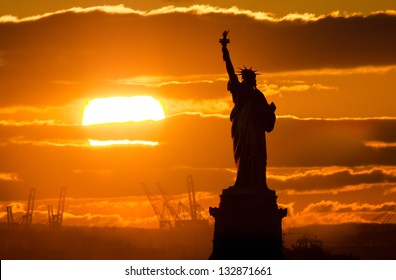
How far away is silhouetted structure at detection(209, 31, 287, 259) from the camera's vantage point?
44.9 m

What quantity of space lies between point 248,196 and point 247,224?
2.46 ft

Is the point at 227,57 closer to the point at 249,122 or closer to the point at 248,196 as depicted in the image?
the point at 249,122

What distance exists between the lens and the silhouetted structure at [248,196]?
4491 cm

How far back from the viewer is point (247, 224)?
4491 centimetres

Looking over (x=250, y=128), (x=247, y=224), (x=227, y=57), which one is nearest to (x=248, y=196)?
(x=247, y=224)

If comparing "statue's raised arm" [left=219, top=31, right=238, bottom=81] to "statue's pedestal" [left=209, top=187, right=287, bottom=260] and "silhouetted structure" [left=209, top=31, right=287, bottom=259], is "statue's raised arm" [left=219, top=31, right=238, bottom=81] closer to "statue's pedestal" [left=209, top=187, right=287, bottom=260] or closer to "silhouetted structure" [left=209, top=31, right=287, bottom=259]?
"silhouetted structure" [left=209, top=31, right=287, bottom=259]

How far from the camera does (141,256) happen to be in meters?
75.4

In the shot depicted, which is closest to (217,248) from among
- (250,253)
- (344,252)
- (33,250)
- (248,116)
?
(250,253)

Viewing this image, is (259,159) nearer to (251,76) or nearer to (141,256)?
(251,76)

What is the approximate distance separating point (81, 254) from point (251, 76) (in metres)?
34.7

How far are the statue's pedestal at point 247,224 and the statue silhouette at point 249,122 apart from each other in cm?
73

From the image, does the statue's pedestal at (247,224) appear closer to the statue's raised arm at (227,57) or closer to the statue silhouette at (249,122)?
the statue silhouette at (249,122)

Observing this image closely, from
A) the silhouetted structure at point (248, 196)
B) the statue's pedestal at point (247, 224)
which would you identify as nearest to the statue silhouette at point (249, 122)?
the silhouetted structure at point (248, 196)

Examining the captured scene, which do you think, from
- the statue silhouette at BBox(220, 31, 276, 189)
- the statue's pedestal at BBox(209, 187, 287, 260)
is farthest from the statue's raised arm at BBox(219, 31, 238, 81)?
the statue's pedestal at BBox(209, 187, 287, 260)
